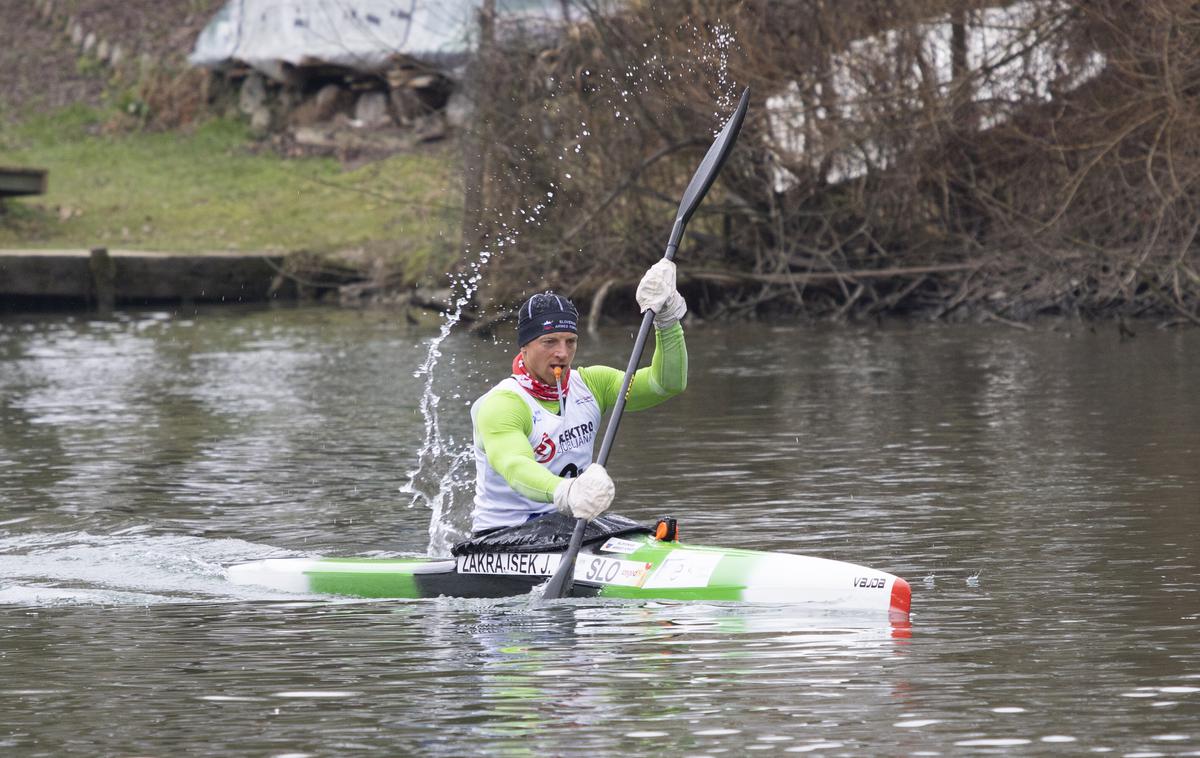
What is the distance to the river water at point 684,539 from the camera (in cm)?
650

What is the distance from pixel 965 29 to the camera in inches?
908

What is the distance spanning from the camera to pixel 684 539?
10.6 m

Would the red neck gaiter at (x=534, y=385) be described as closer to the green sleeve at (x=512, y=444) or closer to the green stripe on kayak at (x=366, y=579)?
the green sleeve at (x=512, y=444)

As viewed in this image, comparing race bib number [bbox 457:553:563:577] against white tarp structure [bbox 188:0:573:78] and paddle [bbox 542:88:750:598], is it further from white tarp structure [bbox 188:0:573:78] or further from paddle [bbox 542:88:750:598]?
white tarp structure [bbox 188:0:573:78]

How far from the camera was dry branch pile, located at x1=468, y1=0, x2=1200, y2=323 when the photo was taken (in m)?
22.0

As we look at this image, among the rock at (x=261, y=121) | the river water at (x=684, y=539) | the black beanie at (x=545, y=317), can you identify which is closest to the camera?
the river water at (x=684, y=539)

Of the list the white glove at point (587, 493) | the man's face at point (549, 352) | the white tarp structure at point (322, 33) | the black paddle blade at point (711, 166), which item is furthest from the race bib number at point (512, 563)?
the white tarp structure at point (322, 33)

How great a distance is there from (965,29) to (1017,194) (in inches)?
84.1

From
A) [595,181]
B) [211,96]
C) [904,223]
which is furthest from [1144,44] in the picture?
[211,96]

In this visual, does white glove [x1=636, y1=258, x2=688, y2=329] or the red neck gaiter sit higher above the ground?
white glove [x1=636, y1=258, x2=688, y2=329]

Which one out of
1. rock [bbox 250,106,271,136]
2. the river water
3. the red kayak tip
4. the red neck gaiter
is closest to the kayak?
the red kayak tip

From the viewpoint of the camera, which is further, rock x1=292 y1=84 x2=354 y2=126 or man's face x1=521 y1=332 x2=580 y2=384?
rock x1=292 y1=84 x2=354 y2=126

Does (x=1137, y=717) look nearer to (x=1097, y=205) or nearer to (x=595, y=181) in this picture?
(x=1097, y=205)

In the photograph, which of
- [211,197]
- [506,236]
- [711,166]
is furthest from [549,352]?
[211,197]
